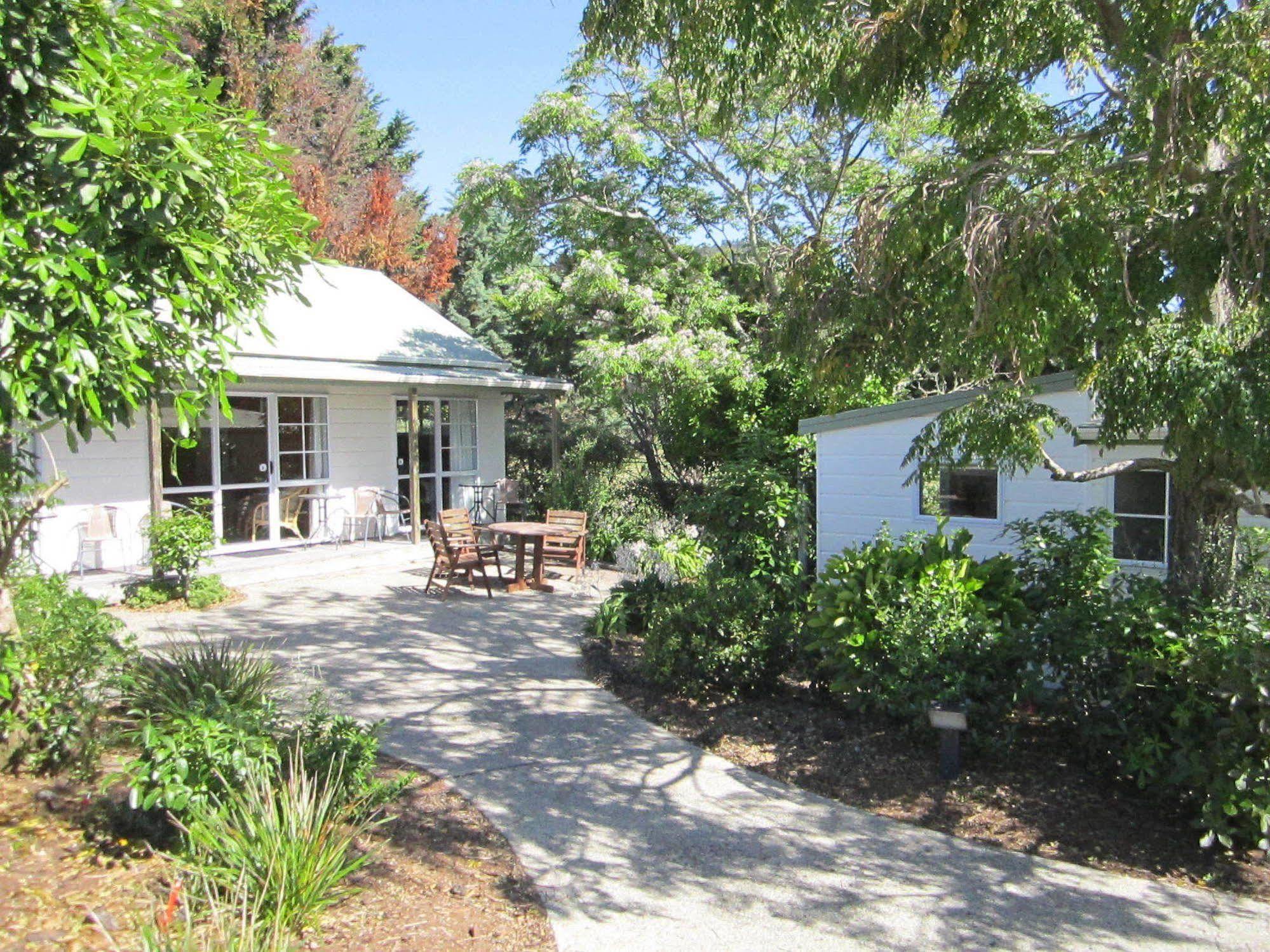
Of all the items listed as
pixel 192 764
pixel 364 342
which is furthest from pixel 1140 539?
pixel 364 342

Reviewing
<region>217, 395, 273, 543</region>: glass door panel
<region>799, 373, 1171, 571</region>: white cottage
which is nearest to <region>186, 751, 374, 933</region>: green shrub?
<region>799, 373, 1171, 571</region>: white cottage

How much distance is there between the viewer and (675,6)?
6520 mm

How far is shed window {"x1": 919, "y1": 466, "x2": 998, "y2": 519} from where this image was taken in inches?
344

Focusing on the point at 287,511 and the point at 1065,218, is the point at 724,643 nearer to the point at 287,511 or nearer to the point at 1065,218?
the point at 1065,218

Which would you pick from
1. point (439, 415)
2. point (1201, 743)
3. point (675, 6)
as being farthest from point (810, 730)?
point (439, 415)

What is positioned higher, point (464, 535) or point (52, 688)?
point (464, 535)

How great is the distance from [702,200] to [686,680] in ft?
40.8

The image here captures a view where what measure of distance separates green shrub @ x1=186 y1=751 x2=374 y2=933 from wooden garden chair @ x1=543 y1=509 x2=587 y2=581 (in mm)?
8736

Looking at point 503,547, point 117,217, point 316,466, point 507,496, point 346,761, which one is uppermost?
point 117,217

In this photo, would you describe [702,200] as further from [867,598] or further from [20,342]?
[20,342]

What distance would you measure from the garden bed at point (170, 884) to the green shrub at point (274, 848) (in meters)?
0.14

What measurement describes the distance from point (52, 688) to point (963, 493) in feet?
24.0

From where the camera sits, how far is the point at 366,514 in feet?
51.0

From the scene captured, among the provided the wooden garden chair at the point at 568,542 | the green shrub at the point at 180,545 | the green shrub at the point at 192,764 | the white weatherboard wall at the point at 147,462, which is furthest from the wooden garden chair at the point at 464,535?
the green shrub at the point at 192,764
